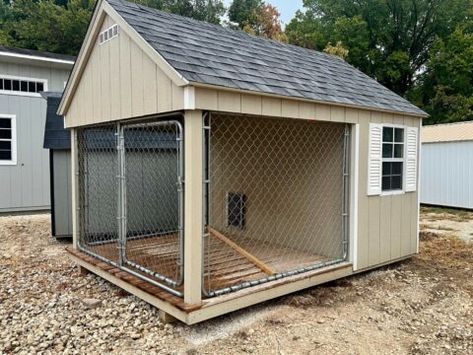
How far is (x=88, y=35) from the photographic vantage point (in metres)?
4.49

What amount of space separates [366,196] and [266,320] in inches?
77.2

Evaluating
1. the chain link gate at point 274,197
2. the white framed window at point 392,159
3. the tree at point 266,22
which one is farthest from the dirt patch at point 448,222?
the tree at point 266,22

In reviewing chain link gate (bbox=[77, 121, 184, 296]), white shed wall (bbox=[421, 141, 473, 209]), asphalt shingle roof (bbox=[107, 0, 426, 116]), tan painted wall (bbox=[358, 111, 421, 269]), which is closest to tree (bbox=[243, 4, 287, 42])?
white shed wall (bbox=[421, 141, 473, 209])

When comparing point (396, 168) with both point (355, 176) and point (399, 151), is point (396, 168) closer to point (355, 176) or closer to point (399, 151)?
point (399, 151)

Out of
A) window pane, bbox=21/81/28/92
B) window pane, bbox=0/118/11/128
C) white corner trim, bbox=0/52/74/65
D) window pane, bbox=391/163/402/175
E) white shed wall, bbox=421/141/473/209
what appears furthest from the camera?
white shed wall, bbox=421/141/473/209

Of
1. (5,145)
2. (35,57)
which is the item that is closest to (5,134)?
(5,145)

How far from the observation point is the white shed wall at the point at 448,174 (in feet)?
37.9

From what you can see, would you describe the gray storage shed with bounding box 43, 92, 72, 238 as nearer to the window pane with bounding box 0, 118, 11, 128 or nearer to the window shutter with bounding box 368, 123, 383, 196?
the window pane with bounding box 0, 118, 11, 128

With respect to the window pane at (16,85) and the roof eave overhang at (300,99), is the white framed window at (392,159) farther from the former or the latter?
the window pane at (16,85)

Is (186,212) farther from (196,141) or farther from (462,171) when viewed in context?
(462,171)

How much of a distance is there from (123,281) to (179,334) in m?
0.93

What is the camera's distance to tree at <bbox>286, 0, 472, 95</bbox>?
21062mm

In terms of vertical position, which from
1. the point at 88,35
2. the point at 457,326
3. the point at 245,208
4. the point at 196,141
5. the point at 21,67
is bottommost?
the point at 457,326

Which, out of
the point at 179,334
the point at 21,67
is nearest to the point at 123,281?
the point at 179,334
